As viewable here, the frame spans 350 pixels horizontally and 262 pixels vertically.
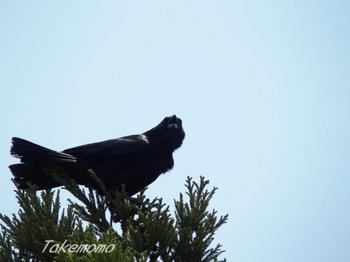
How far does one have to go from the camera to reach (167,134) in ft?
21.1

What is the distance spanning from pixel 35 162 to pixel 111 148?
85 cm

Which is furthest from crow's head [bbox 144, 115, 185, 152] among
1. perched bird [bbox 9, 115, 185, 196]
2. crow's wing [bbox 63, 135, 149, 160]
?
crow's wing [bbox 63, 135, 149, 160]

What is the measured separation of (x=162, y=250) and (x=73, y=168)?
148cm

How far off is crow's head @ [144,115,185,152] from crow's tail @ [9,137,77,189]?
1160 mm

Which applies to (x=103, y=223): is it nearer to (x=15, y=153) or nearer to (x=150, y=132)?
(x=15, y=153)

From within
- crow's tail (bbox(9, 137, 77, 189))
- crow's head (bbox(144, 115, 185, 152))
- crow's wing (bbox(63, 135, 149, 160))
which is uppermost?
crow's head (bbox(144, 115, 185, 152))

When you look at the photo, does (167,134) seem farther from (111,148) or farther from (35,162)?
(35,162)

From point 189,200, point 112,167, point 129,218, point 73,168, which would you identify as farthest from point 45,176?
point 189,200

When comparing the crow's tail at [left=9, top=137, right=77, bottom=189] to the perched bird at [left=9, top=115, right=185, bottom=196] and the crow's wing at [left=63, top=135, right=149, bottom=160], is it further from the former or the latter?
the crow's wing at [left=63, top=135, right=149, bottom=160]

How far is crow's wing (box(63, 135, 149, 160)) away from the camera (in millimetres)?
5809

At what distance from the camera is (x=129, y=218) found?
5.07 m

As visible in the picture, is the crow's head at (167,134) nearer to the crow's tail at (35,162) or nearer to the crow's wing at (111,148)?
the crow's wing at (111,148)

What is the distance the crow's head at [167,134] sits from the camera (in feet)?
21.1

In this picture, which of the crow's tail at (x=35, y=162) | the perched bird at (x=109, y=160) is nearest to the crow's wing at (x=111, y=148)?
the perched bird at (x=109, y=160)
